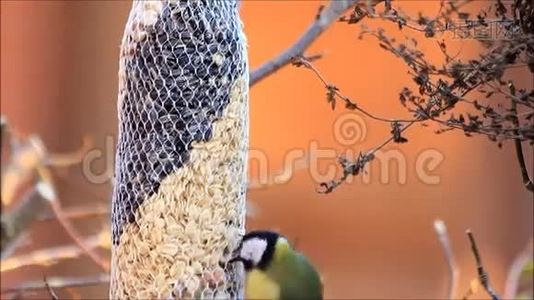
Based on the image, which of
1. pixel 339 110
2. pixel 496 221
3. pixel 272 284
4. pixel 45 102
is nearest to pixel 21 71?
pixel 45 102

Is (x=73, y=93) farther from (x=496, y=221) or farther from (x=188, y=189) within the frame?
(x=188, y=189)

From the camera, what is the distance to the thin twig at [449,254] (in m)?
1.82

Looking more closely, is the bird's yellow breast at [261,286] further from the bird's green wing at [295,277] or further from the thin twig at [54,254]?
the thin twig at [54,254]

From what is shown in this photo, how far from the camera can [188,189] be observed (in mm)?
884

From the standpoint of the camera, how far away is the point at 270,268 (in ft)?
2.86

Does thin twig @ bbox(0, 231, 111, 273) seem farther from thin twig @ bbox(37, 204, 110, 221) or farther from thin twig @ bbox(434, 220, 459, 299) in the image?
thin twig @ bbox(434, 220, 459, 299)

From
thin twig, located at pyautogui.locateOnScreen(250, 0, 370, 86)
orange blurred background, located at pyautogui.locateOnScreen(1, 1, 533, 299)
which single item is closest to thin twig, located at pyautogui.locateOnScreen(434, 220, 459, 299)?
orange blurred background, located at pyautogui.locateOnScreen(1, 1, 533, 299)

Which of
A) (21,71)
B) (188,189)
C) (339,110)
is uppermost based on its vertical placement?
(21,71)

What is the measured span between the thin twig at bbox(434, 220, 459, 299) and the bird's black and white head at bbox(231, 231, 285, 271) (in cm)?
103

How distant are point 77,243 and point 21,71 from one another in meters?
0.47

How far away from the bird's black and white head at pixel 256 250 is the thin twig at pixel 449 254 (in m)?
1.03

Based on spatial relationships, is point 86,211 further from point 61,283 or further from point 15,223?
point 15,223

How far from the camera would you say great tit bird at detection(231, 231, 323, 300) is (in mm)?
867

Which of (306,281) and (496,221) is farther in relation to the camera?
(496,221)
